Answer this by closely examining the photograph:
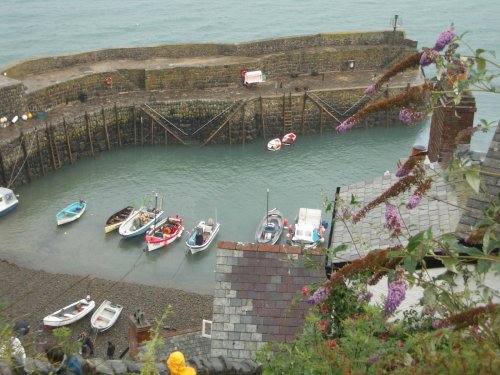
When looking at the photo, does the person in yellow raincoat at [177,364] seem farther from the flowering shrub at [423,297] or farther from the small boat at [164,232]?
the small boat at [164,232]

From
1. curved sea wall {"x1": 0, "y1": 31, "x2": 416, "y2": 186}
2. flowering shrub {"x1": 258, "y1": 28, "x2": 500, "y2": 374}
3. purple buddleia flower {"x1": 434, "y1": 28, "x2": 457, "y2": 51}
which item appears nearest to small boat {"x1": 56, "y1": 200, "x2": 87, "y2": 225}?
curved sea wall {"x1": 0, "y1": 31, "x2": 416, "y2": 186}

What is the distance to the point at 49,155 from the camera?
30844 mm

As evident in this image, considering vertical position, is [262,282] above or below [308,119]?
above

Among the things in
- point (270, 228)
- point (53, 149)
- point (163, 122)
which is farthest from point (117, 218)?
point (163, 122)

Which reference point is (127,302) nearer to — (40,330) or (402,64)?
(40,330)

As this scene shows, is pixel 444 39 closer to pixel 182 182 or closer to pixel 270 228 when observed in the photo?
pixel 270 228

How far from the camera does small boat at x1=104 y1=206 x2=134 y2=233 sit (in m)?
26.3

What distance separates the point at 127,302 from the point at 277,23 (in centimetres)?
3537

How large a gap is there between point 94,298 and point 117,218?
545 cm

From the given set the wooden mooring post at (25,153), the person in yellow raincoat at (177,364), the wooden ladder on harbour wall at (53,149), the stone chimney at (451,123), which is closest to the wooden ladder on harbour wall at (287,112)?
the wooden ladder on harbour wall at (53,149)

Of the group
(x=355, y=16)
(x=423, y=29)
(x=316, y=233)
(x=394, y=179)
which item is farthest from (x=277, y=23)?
(x=394, y=179)

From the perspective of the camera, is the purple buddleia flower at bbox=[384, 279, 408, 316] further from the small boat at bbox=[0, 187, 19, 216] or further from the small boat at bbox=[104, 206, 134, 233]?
the small boat at bbox=[0, 187, 19, 216]

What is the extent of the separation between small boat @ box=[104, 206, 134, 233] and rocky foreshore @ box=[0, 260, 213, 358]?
3.38m

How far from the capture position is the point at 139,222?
26.4 meters
